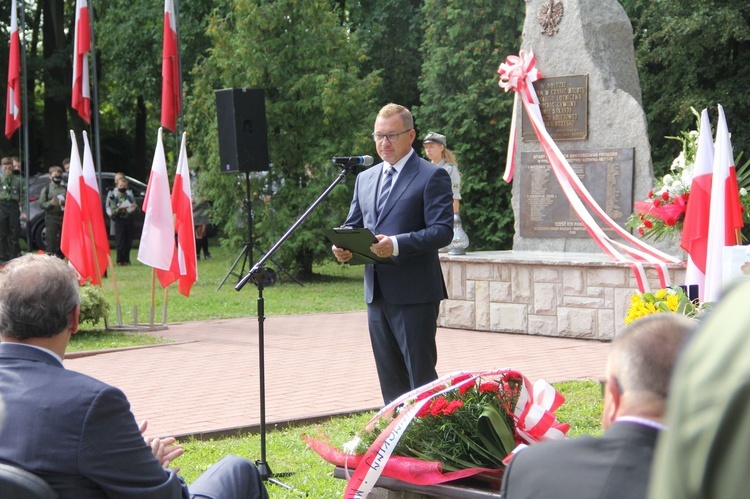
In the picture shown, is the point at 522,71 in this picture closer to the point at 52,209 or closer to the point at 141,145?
the point at 52,209

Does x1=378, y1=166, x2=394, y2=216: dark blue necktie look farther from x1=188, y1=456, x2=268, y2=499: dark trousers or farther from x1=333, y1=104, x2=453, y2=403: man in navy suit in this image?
x1=188, y1=456, x2=268, y2=499: dark trousers

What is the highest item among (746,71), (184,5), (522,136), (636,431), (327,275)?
(184,5)

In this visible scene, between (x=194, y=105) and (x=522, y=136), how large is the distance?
8712 mm

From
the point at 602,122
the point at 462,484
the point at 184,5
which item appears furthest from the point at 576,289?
the point at 184,5

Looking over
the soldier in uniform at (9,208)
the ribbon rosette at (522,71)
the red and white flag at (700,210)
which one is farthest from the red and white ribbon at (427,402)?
the soldier in uniform at (9,208)

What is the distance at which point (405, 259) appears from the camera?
5.38m

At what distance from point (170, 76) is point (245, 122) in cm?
711

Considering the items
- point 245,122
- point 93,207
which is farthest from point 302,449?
point 93,207

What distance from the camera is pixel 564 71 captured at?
12000 mm

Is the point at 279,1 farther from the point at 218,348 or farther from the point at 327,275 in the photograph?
the point at 218,348

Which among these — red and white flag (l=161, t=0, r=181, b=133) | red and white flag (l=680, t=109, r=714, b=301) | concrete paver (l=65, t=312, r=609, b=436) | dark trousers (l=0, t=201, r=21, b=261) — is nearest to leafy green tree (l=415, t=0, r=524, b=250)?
red and white flag (l=161, t=0, r=181, b=133)

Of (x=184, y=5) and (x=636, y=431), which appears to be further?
(x=184, y=5)

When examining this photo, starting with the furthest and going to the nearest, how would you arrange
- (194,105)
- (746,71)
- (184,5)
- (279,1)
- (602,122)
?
(184,5) < (746,71) < (194,105) < (279,1) < (602,122)

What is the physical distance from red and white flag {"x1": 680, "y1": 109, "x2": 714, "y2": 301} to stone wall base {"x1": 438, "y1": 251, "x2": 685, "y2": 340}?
2.91 meters
